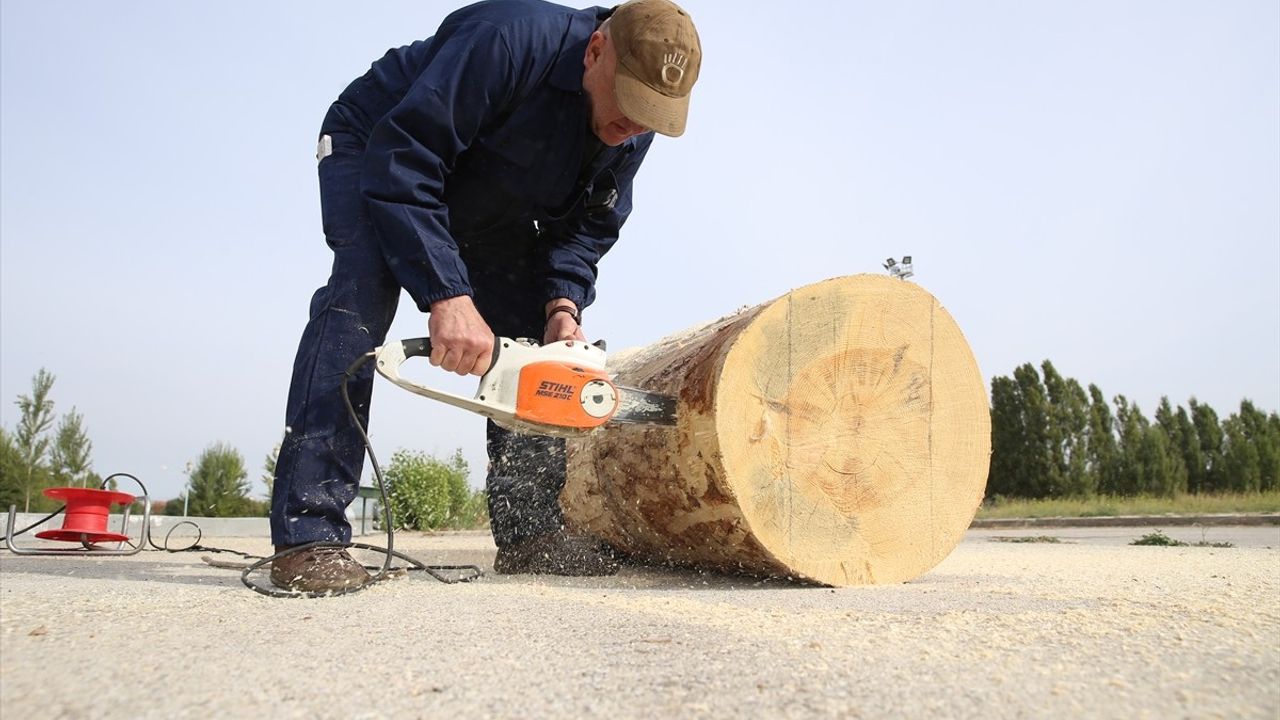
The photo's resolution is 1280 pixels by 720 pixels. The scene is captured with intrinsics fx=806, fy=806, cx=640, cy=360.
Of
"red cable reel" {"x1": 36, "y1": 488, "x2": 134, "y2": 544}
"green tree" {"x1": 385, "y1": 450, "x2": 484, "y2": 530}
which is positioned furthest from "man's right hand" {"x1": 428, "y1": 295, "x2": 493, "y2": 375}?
"green tree" {"x1": 385, "y1": 450, "x2": 484, "y2": 530}

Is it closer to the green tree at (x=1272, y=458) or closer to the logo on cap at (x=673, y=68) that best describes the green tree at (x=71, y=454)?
the logo on cap at (x=673, y=68)

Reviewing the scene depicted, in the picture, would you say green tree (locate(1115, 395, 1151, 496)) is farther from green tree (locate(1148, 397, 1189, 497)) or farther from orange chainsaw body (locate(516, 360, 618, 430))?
orange chainsaw body (locate(516, 360, 618, 430))

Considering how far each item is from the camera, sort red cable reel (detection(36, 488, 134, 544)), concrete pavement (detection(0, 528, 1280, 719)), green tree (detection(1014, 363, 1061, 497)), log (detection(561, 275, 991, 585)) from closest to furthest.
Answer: concrete pavement (detection(0, 528, 1280, 719)) → log (detection(561, 275, 991, 585)) → red cable reel (detection(36, 488, 134, 544)) → green tree (detection(1014, 363, 1061, 497))

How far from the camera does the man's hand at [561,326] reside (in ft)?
9.04

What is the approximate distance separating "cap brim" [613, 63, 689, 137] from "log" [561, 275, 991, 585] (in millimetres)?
648

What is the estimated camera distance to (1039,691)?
44.9 inches

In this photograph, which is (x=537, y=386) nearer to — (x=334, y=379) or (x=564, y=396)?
(x=564, y=396)

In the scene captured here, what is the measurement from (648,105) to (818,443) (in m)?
1.18

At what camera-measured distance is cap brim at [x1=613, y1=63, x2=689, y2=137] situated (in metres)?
2.29

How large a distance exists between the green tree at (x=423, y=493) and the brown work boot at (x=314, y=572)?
25.6 feet

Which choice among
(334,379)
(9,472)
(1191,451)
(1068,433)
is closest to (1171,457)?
(1191,451)

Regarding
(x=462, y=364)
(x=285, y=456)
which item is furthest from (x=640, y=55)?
(x=285, y=456)

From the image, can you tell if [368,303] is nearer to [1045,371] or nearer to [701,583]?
[701,583]

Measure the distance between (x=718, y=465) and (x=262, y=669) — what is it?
1446 mm
